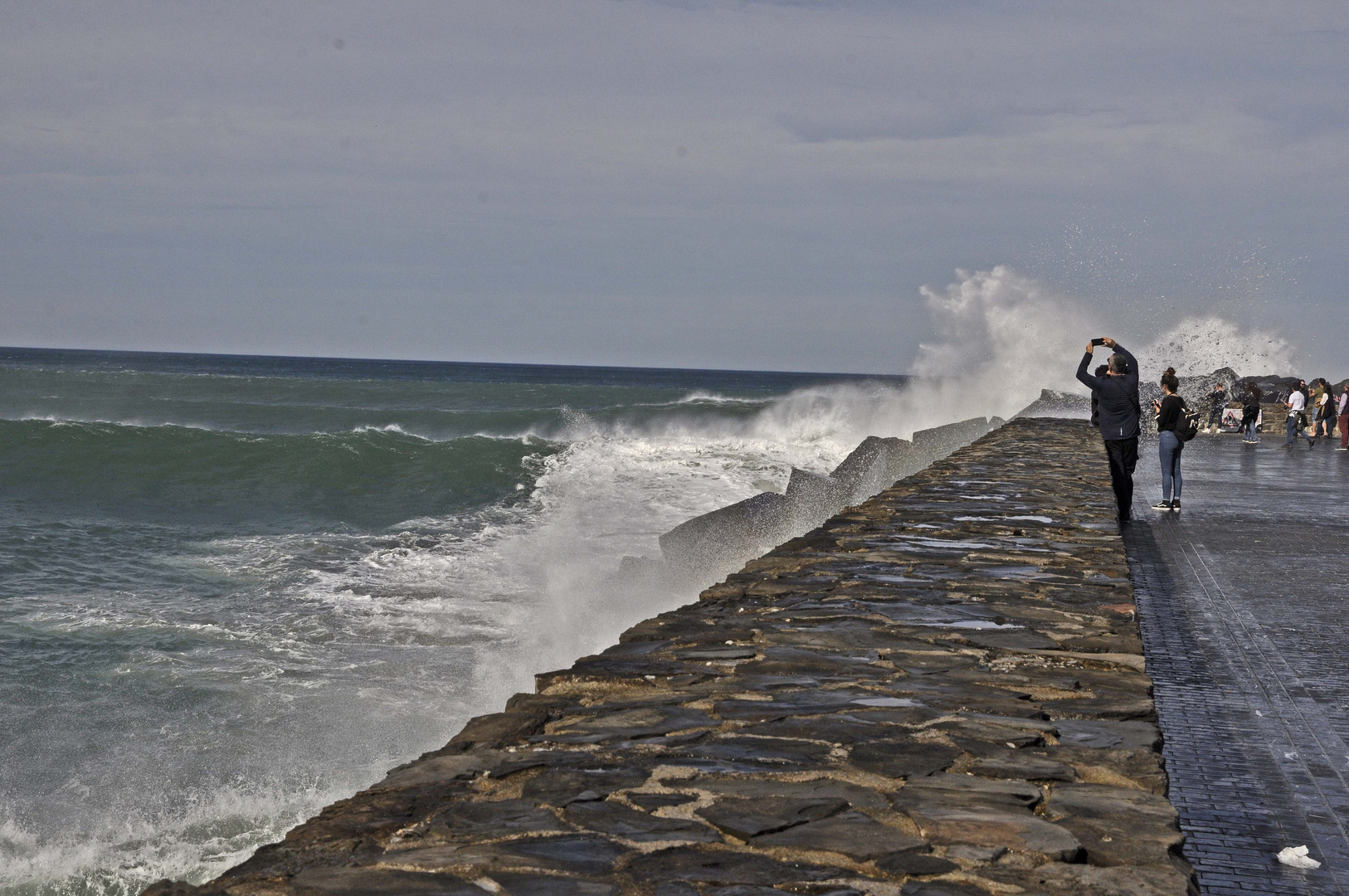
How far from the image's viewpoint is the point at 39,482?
19188mm

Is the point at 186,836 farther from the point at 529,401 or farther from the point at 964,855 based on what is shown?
the point at 529,401

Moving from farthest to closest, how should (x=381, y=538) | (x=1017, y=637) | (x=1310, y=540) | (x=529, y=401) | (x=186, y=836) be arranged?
1. (x=529, y=401)
2. (x=381, y=538)
3. (x=1310, y=540)
4. (x=186, y=836)
5. (x=1017, y=637)

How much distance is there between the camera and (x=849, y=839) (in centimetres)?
221

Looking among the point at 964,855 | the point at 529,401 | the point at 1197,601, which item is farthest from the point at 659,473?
the point at 529,401

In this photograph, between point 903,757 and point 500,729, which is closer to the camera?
point 903,757

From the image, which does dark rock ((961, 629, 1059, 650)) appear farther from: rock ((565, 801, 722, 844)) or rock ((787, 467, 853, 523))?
rock ((787, 467, 853, 523))

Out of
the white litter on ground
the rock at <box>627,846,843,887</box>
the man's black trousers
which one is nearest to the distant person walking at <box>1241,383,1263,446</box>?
the man's black trousers

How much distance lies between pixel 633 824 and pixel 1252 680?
122 inches

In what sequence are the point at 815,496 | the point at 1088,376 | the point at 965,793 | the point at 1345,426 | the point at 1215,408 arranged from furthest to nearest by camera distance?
the point at 1215,408
the point at 1345,426
the point at 815,496
the point at 1088,376
the point at 965,793

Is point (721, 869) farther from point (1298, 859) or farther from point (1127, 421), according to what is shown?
point (1127, 421)

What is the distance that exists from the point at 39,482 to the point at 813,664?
19.1 meters

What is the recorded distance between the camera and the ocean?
5.98 m

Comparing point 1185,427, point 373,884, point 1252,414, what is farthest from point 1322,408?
point 373,884

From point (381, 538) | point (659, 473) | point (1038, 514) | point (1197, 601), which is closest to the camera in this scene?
point (1197, 601)
